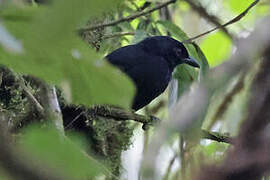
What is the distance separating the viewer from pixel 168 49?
4801 mm

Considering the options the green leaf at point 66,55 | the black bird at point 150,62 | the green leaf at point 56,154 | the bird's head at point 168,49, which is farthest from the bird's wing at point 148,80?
the green leaf at point 56,154

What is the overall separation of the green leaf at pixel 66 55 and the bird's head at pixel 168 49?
3743 mm

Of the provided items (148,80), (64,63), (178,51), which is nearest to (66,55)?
(64,63)

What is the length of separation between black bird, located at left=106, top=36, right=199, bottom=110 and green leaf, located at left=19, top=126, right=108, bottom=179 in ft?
11.1

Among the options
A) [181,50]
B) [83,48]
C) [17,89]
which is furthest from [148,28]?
[83,48]

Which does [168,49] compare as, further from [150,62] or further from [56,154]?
[56,154]

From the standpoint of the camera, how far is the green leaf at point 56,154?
66 centimetres

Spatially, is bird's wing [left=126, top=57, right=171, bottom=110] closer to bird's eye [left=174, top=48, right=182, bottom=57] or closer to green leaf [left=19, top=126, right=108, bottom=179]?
bird's eye [left=174, top=48, right=182, bottom=57]

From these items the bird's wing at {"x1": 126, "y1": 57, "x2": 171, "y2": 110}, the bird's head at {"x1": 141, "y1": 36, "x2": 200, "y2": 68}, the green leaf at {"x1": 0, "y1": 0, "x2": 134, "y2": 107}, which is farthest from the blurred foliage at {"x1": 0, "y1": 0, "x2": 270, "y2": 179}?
the bird's head at {"x1": 141, "y1": 36, "x2": 200, "y2": 68}

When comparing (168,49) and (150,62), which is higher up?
(168,49)

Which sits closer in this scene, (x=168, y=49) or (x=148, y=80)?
(x=148, y=80)

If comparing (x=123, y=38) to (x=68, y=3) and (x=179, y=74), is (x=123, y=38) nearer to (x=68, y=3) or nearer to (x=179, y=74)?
(x=179, y=74)

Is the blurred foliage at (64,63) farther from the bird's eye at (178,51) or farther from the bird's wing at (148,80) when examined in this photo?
the bird's eye at (178,51)

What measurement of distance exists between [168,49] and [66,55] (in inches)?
157
